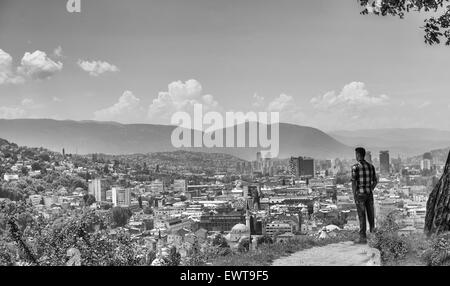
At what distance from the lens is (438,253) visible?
6395 mm

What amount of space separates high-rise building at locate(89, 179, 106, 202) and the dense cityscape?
2cm

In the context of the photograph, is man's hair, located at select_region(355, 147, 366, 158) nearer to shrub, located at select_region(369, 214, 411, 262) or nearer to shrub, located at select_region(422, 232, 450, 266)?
shrub, located at select_region(369, 214, 411, 262)

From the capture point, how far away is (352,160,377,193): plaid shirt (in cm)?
695

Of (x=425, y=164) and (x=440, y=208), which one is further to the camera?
(x=425, y=164)

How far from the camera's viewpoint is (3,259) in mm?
7715

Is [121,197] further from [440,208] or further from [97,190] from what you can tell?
[440,208]

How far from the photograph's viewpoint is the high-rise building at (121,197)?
11.2m

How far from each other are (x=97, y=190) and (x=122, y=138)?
150 cm

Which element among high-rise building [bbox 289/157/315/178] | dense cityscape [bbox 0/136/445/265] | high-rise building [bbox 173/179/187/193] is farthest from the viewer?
high-rise building [bbox 173/179/187/193]

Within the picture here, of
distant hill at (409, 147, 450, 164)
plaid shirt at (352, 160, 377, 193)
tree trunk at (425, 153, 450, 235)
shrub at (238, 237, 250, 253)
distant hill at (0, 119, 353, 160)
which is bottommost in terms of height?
shrub at (238, 237, 250, 253)

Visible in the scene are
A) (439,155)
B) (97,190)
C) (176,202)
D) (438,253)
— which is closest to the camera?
(438,253)

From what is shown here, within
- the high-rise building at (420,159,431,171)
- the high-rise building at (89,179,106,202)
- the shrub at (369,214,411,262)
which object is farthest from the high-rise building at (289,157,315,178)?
the high-rise building at (89,179,106,202)

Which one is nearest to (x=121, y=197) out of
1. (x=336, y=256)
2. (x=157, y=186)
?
(x=157, y=186)

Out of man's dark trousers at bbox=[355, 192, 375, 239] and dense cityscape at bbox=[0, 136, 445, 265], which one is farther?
dense cityscape at bbox=[0, 136, 445, 265]
